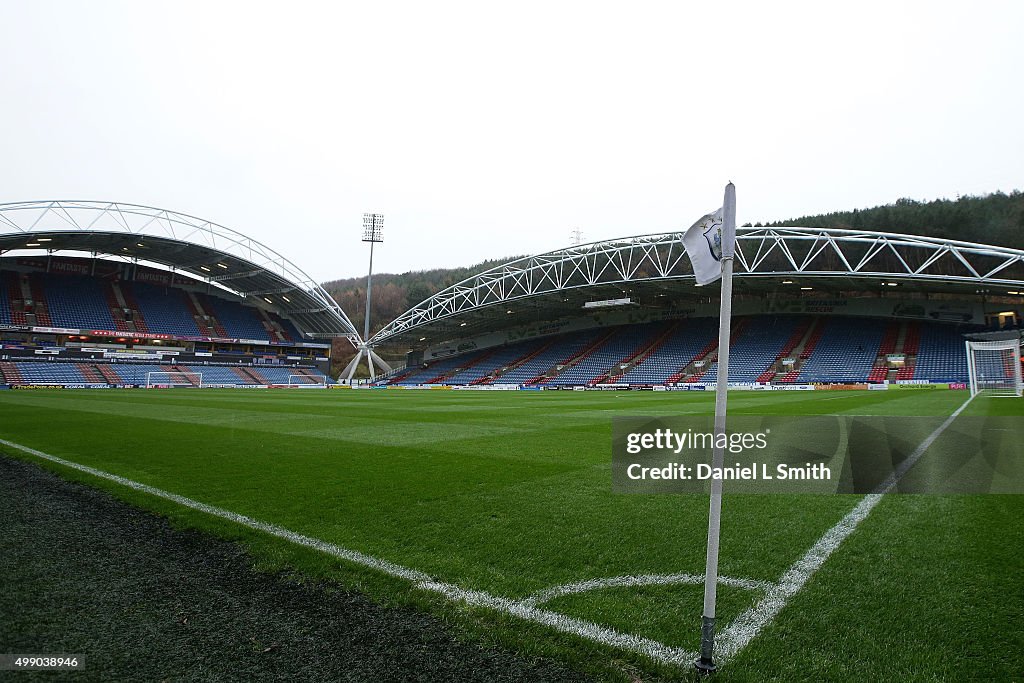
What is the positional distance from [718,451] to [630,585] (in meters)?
1.09

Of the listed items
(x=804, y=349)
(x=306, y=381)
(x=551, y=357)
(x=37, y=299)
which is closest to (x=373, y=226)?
(x=306, y=381)

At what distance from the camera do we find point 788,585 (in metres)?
3.08

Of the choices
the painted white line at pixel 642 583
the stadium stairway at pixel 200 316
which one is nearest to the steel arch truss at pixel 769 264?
the stadium stairway at pixel 200 316

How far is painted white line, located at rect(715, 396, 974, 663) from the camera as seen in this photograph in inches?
97.1

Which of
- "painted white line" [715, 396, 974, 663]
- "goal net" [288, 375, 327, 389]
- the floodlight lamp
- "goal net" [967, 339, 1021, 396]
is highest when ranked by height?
the floodlight lamp

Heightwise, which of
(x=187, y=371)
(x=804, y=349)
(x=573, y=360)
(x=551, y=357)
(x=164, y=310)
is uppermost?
(x=164, y=310)

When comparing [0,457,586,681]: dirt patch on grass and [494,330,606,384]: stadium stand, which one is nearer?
[0,457,586,681]: dirt patch on grass

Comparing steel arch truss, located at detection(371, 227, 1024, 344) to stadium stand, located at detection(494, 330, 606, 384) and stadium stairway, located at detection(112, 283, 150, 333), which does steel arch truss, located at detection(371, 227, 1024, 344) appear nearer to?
stadium stand, located at detection(494, 330, 606, 384)

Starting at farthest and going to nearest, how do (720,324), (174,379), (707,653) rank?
1. (174,379)
2. (720,324)
3. (707,653)

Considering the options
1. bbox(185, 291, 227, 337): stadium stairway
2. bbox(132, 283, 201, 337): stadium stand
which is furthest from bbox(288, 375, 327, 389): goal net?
bbox(132, 283, 201, 337): stadium stand

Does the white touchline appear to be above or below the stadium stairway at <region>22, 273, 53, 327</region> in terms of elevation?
below

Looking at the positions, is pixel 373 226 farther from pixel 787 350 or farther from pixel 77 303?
pixel 787 350

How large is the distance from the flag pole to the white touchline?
0.43 ft

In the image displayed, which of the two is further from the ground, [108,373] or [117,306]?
[117,306]
